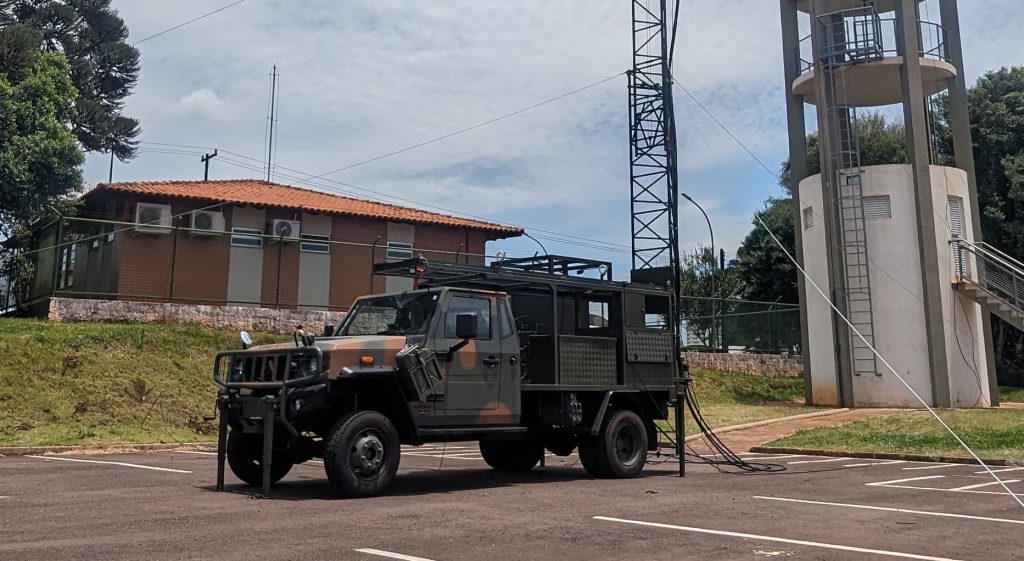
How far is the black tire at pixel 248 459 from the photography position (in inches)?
397

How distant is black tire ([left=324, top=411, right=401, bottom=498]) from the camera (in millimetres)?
8883

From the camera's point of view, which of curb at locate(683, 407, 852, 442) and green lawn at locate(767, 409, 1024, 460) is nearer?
green lawn at locate(767, 409, 1024, 460)

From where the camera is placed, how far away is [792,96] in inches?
1076

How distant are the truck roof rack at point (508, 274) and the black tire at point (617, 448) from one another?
6.07ft

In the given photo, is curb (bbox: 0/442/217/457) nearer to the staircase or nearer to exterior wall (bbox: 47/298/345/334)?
exterior wall (bbox: 47/298/345/334)

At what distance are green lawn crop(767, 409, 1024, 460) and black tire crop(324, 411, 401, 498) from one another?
9.72 m

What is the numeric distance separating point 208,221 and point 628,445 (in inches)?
726

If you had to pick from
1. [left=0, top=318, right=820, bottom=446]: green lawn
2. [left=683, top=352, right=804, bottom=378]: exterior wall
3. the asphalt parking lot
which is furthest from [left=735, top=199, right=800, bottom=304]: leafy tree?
the asphalt parking lot

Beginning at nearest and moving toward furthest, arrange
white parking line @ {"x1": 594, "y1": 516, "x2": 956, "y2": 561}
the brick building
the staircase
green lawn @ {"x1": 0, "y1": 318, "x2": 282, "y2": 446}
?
white parking line @ {"x1": 594, "y1": 516, "x2": 956, "y2": 561}
green lawn @ {"x1": 0, "y1": 318, "x2": 282, "y2": 446}
the brick building
the staircase

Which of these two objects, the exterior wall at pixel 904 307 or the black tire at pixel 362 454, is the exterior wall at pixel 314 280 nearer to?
the exterior wall at pixel 904 307

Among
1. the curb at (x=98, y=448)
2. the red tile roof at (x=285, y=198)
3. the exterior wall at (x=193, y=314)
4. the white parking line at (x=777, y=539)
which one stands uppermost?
the red tile roof at (x=285, y=198)

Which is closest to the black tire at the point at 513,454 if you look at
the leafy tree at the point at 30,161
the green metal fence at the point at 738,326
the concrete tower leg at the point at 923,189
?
the concrete tower leg at the point at 923,189

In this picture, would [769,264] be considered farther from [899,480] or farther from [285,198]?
[899,480]

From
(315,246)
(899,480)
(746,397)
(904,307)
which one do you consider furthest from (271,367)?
(746,397)
